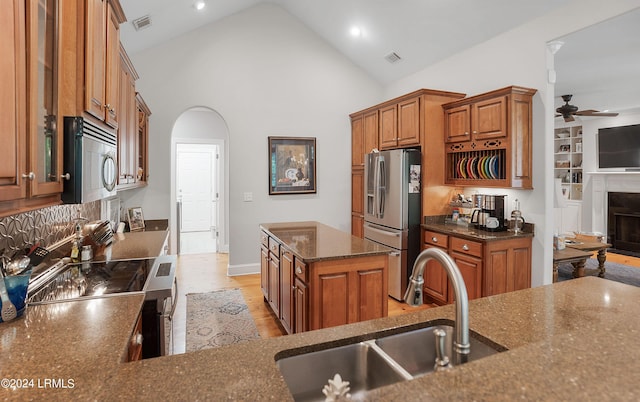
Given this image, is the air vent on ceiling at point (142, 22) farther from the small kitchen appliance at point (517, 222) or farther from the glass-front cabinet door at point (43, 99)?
the small kitchen appliance at point (517, 222)

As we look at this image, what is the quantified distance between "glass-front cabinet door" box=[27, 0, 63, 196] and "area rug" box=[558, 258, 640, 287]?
580 cm

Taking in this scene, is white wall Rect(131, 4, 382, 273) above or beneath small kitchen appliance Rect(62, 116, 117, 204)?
above

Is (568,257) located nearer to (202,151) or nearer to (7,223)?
(7,223)

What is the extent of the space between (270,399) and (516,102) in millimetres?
3539

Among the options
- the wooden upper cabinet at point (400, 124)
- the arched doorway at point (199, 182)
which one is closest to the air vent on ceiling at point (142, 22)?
the arched doorway at point (199, 182)

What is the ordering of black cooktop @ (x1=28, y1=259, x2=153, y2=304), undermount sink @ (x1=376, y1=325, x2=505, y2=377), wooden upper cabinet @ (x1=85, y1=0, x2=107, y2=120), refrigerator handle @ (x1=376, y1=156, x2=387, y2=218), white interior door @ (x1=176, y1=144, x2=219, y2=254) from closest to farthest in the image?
undermount sink @ (x1=376, y1=325, x2=505, y2=377) < wooden upper cabinet @ (x1=85, y1=0, x2=107, y2=120) < black cooktop @ (x1=28, y1=259, x2=153, y2=304) < refrigerator handle @ (x1=376, y1=156, x2=387, y2=218) < white interior door @ (x1=176, y1=144, x2=219, y2=254)

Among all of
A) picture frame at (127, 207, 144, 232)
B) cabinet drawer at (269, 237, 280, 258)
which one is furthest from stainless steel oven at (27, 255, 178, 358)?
picture frame at (127, 207, 144, 232)

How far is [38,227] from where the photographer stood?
1.89 m

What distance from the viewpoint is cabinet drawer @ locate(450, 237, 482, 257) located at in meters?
3.27

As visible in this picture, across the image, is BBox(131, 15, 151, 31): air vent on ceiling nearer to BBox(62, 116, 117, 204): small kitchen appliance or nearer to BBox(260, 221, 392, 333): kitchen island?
BBox(62, 116, 117, 204): small kitchen appliance

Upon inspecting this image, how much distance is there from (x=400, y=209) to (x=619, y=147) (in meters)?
5.42

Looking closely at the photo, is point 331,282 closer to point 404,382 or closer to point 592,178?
point 404,382

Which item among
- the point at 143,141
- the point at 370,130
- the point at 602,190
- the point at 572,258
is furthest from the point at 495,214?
the point at 602,190

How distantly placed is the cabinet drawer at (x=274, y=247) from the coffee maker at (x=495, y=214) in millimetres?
2186
